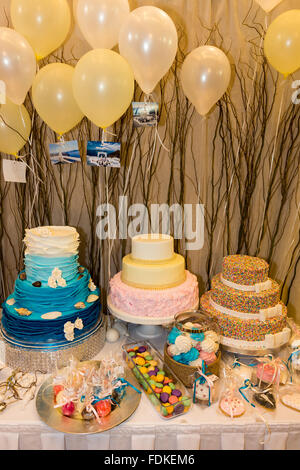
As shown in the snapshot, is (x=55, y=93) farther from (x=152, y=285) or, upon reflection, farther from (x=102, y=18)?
(x=152, y=285)

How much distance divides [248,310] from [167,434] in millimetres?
604

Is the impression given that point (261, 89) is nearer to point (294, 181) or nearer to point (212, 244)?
point (294, 181)

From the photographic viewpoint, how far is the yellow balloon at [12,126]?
146 cm

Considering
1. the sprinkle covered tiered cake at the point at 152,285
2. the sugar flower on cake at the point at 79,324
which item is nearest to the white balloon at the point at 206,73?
the sprinkle covered tiered cake at the point at 152,285

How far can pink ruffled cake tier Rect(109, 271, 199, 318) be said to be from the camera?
1.43m

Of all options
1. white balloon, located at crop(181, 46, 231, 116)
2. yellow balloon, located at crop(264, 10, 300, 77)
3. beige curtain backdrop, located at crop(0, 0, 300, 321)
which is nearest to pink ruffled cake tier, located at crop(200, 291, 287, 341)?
beige curtain backdrop, located at crop(0, 0, 300, 321)

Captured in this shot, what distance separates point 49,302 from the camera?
4.50 feet

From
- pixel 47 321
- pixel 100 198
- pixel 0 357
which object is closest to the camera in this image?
pixel 47 321

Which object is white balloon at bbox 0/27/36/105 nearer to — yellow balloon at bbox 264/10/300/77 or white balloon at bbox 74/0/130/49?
white balloon at bbox 74/0/130/49

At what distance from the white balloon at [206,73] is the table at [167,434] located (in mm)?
1337

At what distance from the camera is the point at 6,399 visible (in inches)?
48.8

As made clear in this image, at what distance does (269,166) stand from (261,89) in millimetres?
423

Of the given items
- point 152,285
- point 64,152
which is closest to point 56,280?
point 152,285
